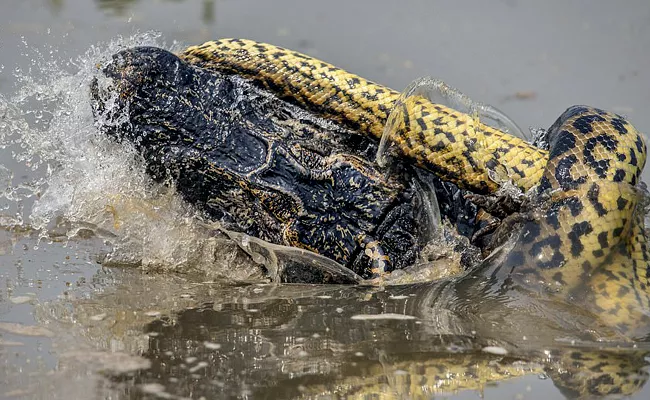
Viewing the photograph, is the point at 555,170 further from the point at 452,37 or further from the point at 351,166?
the point at 452,37

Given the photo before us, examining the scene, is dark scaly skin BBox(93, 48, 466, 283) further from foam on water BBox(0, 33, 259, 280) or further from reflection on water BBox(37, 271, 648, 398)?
reflection on water BBox(37, 271, 648, 398)

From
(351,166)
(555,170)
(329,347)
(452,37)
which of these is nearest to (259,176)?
(351,166)

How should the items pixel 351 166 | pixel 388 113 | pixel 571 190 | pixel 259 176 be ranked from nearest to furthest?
pixel 571 190 < pixel 259 176 < pixel 351 166 < pixel 388 113

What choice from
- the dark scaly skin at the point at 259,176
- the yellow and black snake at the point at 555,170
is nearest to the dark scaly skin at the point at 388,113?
the yellow and black snake at the point at 555,170

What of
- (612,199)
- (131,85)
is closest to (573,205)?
(612,199)

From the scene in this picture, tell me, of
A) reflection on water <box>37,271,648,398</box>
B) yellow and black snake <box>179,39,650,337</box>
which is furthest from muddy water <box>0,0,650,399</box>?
yellow and black snake <box>179,39,650,337</box>

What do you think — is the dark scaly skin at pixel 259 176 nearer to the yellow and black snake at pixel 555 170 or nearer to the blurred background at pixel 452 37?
the yellow and black snake at pixel 555 170

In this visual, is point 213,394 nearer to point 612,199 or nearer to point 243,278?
point 243,278
